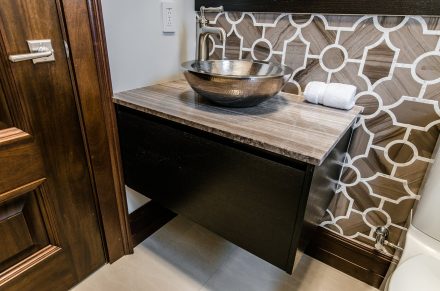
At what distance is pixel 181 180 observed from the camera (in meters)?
0.97

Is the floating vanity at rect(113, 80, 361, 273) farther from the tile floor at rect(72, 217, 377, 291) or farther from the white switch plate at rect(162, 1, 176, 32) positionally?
the tile floor at rect(72, 217, 377, 291)

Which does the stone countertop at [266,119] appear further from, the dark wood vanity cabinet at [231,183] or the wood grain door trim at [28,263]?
the wood grain door trim at [28,263]

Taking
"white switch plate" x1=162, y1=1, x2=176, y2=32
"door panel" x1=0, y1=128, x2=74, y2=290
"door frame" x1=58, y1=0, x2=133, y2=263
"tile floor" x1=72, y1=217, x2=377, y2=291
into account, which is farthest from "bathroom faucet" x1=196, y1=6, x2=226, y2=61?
"tile floor" x1=72, y1=217, x2=377, y2=291

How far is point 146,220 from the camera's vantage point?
143 centimetres

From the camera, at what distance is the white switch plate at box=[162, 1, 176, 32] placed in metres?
1.15

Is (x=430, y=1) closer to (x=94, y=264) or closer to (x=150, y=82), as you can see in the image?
(x=150, y=82)

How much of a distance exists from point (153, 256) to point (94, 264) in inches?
10.3

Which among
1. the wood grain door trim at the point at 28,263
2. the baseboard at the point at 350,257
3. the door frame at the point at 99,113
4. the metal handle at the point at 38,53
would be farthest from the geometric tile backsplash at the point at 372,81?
the wood grain door trim at the point at 28,263

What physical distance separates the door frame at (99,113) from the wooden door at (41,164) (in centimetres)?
2

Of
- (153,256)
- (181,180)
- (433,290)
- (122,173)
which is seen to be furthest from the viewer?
(153,256)

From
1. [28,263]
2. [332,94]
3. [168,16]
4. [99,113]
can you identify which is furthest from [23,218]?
[332,94]

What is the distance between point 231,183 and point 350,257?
810mm

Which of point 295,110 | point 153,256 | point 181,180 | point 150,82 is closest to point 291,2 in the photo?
point 295,110

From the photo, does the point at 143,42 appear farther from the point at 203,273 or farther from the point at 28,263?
the point at 203,273
